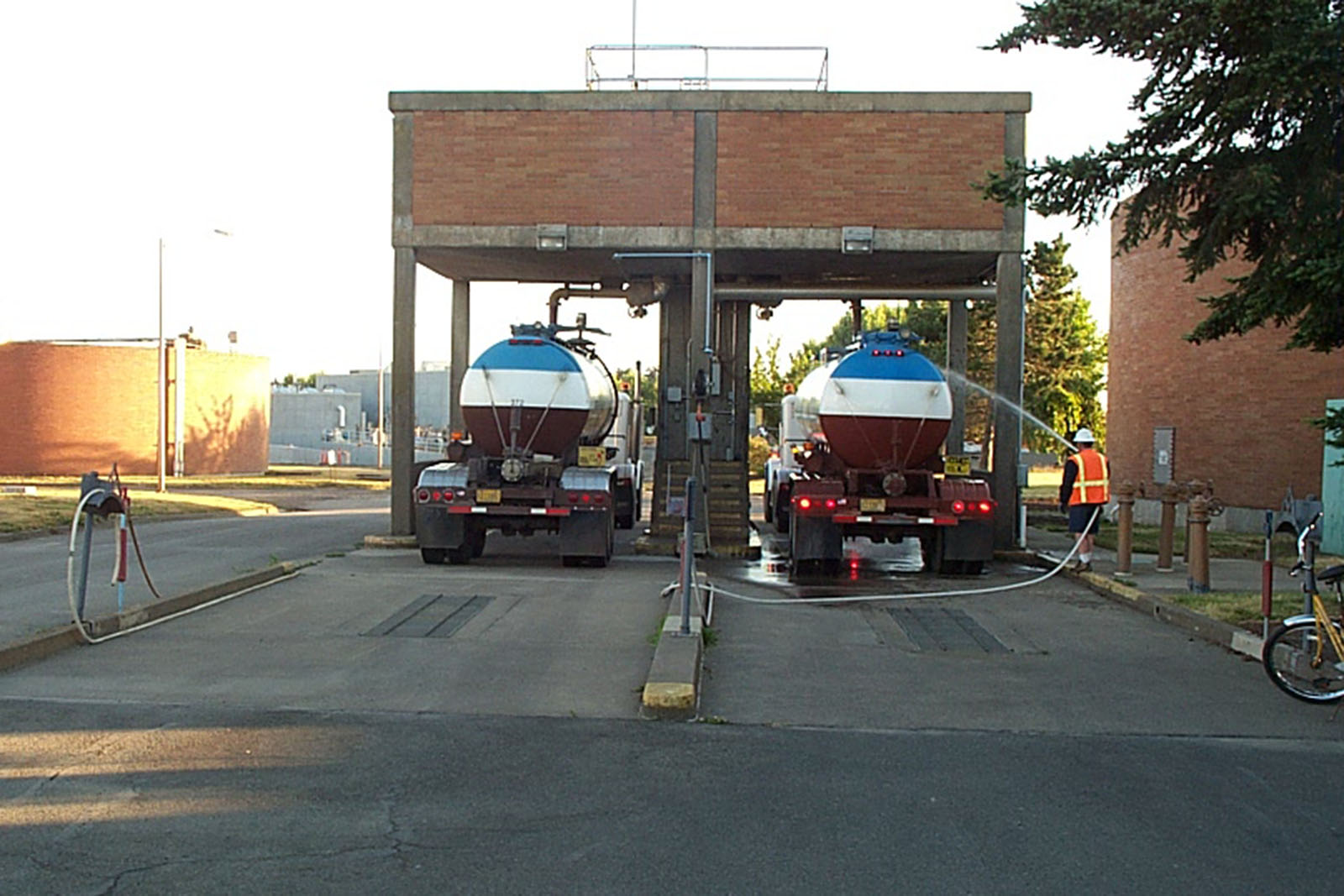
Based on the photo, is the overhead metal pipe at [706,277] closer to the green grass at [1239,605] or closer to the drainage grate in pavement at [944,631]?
the drainage grate in pavement at [944,631]

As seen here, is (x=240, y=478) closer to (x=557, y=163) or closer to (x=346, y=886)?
(x=557, y=163)

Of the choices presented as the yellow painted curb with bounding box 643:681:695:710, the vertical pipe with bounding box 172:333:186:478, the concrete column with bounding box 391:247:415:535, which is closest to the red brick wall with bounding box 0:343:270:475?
the vertical pipe with bounding box 172:333:186:478

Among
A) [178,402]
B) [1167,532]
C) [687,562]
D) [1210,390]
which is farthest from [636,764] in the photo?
[178,402]

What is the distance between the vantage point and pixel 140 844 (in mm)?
5875

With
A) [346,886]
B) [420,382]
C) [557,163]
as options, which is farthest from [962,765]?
[420,382]

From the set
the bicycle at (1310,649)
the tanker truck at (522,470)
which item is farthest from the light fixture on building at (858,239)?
the bicycle at (1310,649)

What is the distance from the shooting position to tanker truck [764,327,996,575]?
18000 mm

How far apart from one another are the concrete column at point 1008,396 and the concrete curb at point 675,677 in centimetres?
1064

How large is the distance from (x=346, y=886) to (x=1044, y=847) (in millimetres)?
3040

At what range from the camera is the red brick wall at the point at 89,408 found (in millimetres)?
49156

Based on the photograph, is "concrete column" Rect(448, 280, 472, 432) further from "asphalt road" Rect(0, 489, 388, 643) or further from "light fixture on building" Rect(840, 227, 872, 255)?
"light fixture on building" Rect(840, 227, 872, 255)

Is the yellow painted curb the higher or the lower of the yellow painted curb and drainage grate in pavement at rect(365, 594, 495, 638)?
the higher

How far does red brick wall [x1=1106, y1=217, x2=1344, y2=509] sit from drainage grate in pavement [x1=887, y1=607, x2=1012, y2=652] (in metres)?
10.1

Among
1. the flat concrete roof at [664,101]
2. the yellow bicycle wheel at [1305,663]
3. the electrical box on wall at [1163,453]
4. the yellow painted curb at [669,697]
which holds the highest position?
the flat concrete roof at [664,101]
